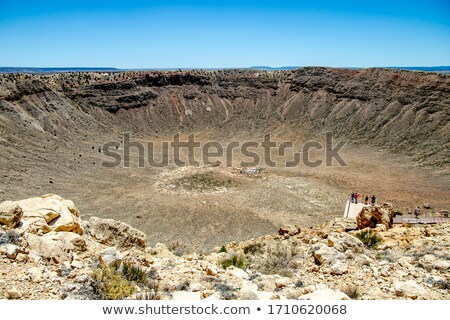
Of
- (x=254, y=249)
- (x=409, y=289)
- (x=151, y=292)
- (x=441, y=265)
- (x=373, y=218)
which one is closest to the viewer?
(x=151, y=292)

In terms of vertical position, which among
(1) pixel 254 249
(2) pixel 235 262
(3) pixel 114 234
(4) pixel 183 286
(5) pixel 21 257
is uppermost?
(5) pixel 21 257

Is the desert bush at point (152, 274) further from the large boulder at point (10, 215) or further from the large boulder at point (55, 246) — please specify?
the large boulder at point (10, 215)

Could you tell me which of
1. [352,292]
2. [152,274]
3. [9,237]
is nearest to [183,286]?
[152,274]

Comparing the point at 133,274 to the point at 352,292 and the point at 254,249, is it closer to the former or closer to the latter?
the point at 352,292

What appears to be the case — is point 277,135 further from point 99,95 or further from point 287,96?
point 99,95

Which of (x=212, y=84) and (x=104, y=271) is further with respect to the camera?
(x=212, y=84)

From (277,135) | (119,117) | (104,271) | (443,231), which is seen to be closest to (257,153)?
(277,135)
